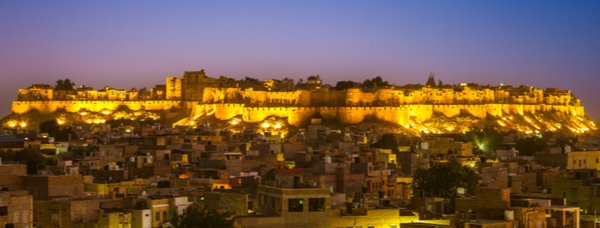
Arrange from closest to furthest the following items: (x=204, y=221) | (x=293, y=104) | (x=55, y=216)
Result: 1. (x=204, y=221)
2. (x=55, y=216)
3. (x=293, y=104)

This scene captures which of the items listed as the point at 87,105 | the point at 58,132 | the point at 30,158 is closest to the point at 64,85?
the point at 87,105

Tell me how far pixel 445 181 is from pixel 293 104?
268 feet

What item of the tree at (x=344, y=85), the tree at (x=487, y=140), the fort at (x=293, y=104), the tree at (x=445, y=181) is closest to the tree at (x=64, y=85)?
the fort at (x=293, y=104)

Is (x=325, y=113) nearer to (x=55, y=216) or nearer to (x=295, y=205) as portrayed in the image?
(x=55, y=216)

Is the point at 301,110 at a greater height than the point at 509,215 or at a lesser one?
greater

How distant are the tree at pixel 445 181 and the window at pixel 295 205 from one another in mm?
8303

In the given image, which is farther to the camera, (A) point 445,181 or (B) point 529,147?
(B) point 529,147

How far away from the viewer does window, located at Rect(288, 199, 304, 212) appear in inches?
781

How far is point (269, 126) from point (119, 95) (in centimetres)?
2999

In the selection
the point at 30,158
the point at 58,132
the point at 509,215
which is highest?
the point at 509,215

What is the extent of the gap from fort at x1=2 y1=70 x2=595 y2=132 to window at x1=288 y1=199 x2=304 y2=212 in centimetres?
8530

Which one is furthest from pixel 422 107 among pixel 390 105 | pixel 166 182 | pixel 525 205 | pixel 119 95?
pixel 525 205

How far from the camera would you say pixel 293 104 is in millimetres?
110188

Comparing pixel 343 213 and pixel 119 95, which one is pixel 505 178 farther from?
pixel 119 95
